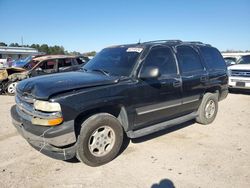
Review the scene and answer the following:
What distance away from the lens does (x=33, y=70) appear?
1067cm

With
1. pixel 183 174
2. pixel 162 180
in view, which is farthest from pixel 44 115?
pixel 183 174

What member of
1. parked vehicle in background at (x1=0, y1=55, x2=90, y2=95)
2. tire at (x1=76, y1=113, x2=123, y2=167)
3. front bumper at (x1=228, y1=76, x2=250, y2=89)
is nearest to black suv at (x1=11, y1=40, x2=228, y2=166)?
tire at (x1=76, y1=113, x2=123, y2=167)

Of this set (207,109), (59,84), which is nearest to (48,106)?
(59,84)

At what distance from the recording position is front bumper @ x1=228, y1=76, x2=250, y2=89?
9.65m

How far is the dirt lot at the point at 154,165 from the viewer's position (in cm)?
333

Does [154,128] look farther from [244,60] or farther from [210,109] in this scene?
[244,60]

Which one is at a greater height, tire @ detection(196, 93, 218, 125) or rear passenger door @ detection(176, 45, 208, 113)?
rear passenger door @ detection(176, 45, 208, 113)

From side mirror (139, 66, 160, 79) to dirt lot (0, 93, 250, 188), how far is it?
1402 mm

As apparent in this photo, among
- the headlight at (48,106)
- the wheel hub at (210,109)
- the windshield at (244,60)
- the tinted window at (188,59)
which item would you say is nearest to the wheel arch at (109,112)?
the headlight at (48,106)

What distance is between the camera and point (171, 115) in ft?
16.0

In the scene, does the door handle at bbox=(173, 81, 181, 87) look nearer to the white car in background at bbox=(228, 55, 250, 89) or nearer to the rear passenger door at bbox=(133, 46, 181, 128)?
the rear passenger door at bbox=(133, 46, 181, 128)

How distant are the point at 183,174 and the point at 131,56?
7.40ft

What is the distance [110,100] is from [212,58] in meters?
3.67

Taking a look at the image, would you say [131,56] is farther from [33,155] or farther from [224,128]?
[224,128]
